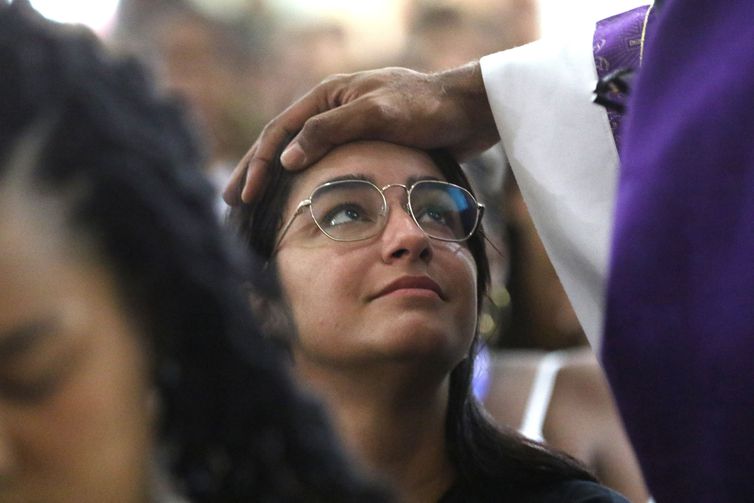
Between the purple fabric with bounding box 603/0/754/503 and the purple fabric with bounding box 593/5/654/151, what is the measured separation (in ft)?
1.54

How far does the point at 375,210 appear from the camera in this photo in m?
1.66

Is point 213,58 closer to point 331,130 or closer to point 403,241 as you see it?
point 331,130

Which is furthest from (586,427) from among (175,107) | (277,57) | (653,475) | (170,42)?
(175,107)

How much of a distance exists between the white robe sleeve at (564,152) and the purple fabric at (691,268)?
1.66 feet

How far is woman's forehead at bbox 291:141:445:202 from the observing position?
5.56 ft

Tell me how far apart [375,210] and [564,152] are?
0.29 metres

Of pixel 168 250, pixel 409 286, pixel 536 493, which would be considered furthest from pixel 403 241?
pixel 168 250

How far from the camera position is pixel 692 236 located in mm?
1068

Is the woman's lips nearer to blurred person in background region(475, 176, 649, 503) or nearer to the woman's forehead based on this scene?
the woman's forehead

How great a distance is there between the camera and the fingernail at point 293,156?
5.63ft

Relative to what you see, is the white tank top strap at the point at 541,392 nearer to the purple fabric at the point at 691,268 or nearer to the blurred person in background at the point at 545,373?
the blurred person in background at the point at 545,373

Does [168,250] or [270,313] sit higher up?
[168,250]

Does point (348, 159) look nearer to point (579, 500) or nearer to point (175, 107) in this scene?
point (579, 500)

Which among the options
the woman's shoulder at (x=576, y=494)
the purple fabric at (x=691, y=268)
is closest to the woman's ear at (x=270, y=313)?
the purple fabric at (x=691, y=268)
